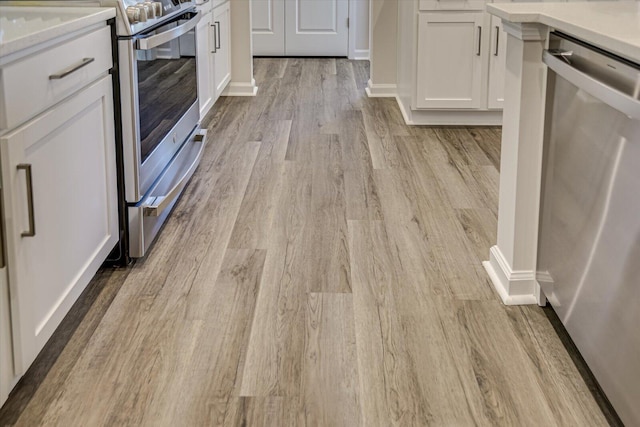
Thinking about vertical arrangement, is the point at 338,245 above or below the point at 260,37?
below

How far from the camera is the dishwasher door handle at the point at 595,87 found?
152 cm

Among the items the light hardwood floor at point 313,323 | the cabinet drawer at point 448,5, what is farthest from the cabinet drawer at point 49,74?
the cabinet drawer at point 448,5

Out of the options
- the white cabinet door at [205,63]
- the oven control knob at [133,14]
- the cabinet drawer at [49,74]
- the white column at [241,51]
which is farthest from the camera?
the white column at [241,51]

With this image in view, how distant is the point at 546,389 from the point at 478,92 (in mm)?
3027

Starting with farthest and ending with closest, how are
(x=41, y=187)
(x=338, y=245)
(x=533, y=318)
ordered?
(x=338, y=245)
(x=533, y=318)
(x=41, y=187)

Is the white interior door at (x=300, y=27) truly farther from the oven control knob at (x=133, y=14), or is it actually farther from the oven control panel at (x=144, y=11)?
the oven control knob at (x=133, y=14)

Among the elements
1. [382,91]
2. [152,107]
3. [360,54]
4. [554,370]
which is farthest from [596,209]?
[360,54]

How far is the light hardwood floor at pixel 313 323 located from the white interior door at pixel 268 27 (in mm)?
4307

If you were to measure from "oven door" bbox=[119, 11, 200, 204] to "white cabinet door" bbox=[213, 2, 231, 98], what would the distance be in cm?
138

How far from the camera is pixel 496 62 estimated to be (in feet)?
15.0

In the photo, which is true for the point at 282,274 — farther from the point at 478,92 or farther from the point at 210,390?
A: the point at 478,92

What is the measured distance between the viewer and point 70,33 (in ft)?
6.69

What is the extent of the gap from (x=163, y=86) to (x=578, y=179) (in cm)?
168

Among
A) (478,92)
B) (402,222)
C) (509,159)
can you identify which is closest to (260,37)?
(478,92)
